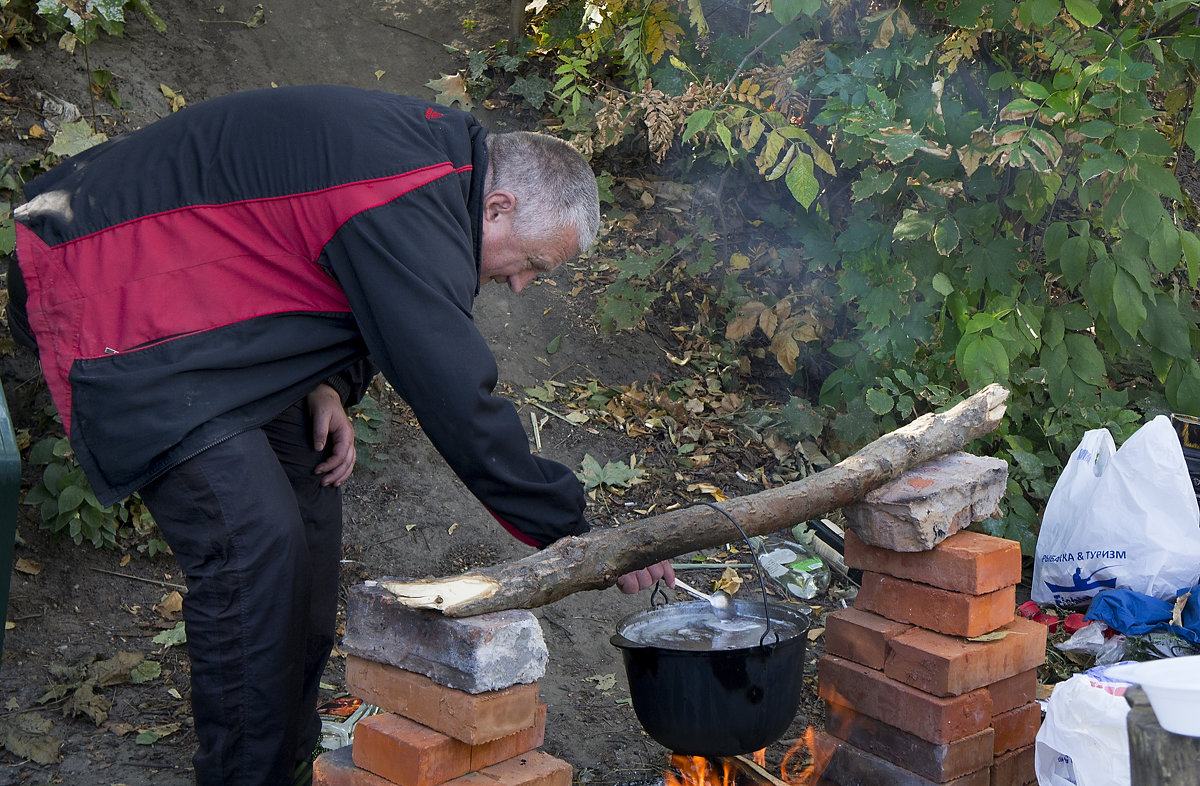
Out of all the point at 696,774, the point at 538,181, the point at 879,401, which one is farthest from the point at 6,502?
the point at 879,401

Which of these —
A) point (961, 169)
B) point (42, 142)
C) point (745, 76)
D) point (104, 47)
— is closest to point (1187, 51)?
point (961, 169)

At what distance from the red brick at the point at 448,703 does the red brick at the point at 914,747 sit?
1.09 metres

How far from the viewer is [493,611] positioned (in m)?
2.00

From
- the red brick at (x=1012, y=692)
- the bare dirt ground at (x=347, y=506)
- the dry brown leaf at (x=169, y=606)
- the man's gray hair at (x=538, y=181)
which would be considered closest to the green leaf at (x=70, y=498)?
the bare dirt ground at (x=347, y=506)

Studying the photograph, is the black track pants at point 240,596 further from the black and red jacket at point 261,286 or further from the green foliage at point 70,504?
the green foliage at point 70,504

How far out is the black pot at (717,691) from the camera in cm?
221

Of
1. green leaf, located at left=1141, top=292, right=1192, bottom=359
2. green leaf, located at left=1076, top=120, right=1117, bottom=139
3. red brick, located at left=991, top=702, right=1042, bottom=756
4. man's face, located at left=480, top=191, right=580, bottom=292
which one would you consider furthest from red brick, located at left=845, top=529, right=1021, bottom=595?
green leaf, located at left=1141, top=292, right=1192, bottom=359

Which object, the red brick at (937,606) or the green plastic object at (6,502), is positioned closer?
the green plastic object at (6,502)

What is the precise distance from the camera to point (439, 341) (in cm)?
206

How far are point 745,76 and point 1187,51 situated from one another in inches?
75.0

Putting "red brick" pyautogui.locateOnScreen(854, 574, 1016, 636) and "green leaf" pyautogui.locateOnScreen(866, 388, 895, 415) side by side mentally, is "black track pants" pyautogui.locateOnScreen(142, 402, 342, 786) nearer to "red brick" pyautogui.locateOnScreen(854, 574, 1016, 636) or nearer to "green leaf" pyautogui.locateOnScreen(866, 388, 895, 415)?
"red brick" pyautogui.locateOnScreen(854, 574, 1016, 636)

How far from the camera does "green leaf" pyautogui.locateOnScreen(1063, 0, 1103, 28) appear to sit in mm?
3316

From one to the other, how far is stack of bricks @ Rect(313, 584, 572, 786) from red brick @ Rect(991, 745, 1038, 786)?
1.28 meters

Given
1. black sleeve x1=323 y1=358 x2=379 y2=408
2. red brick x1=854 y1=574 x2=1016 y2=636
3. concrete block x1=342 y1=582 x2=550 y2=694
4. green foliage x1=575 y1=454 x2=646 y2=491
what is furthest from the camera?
green foliage x1=575 y1=454 x2=646 y2=491
